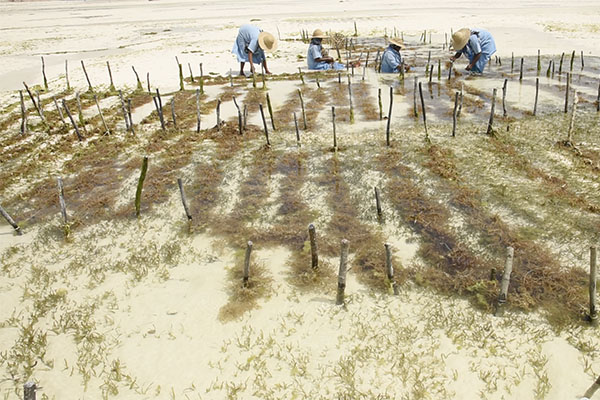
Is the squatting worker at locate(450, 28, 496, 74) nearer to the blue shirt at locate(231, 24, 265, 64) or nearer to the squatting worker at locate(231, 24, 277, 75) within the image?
the squatting worker at locate(231, 24, 277, 75)

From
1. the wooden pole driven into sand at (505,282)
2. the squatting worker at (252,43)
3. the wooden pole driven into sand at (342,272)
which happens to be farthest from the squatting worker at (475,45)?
the wooden pole driven into sand at (342,272)

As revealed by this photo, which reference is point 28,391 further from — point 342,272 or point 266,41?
point 266,41

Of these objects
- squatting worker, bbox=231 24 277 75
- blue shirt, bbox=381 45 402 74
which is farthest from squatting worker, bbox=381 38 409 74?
squatting worker, bbox=231 24 277 75

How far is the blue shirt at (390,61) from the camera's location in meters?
14.9

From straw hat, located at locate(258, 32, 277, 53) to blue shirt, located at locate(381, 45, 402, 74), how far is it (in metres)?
4.22

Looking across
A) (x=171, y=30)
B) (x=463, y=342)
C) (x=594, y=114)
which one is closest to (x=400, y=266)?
(x=463, y=342)

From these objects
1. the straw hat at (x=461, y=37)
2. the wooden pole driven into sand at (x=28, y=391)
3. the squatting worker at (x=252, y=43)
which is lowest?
the wooden pole driven into sand at (x=28, y=391)

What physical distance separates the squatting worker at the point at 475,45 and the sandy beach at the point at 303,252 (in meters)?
2.68

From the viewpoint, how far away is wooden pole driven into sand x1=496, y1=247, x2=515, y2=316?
4230 mm

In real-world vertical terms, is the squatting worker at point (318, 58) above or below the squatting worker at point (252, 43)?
below

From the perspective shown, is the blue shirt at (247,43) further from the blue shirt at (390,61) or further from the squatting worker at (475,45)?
the squatting worker at (475,45)

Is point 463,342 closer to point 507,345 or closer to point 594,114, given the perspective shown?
point 507,345

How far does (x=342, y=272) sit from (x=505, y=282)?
1769 mm

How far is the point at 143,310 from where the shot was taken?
496 centimetres
